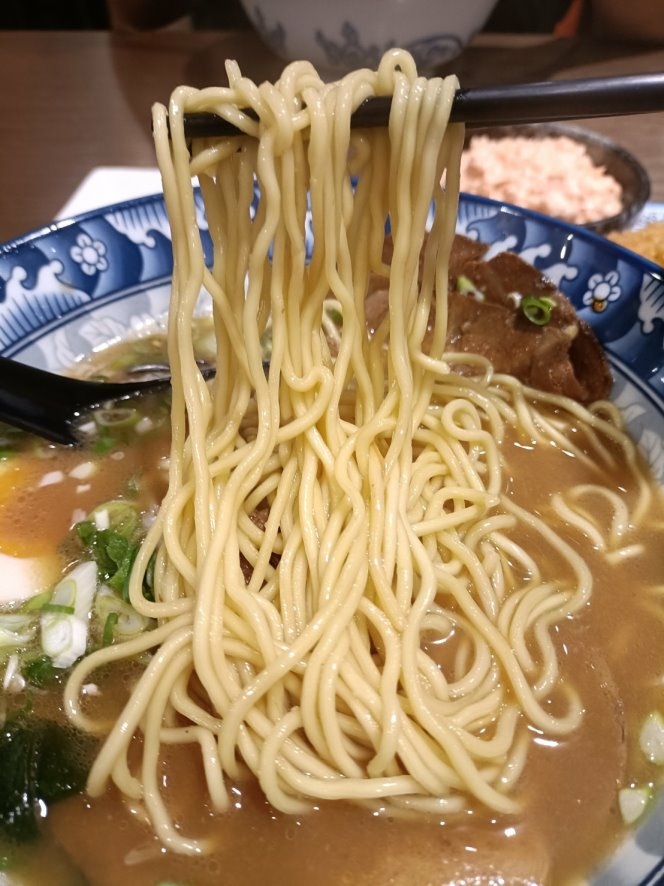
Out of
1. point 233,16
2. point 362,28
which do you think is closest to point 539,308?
point 362,28

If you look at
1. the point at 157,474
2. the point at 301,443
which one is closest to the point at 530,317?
the point at 301,443

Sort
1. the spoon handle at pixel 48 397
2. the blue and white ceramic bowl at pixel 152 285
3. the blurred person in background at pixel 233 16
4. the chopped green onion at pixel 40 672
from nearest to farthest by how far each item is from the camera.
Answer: the chopped green onion at pixel 40 672 < the spoon handle at pixel 48 397 < the blue and white ceramic bowl at pixel 152 285 < the blurred person in background at pixel 233 16

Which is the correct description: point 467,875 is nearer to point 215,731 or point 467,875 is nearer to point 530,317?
point 215,731

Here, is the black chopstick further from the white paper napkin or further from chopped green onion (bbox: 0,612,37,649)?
the white paper napkin

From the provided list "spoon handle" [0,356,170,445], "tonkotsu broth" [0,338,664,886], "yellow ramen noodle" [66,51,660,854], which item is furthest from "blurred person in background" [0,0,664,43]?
"tonkotsu broth" [0,338,664,886]

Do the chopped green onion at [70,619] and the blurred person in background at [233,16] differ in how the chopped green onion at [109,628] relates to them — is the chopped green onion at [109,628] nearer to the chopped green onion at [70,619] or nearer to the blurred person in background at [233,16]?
the chopped green onion at [70,619]

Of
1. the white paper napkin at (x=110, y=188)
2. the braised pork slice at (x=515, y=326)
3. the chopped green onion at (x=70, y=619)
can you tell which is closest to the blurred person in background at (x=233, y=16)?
the white paper napkin at (x=110, y=188)

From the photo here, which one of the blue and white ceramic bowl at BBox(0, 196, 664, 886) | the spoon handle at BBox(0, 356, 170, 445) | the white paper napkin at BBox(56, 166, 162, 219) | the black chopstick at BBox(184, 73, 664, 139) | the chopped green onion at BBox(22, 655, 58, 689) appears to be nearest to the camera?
the black chopstick at BBox(184, 73, 664, 139)

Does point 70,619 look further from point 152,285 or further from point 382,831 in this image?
point 152,285
